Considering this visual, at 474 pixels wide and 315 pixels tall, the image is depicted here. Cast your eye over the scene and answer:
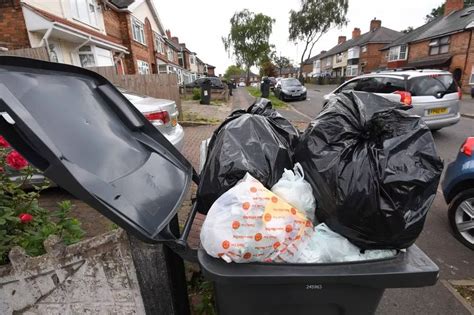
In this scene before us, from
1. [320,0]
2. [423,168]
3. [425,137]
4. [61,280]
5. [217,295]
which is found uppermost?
[320,0]

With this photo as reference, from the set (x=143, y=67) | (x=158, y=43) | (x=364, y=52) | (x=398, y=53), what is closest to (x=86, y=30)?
(x=143, y=67)

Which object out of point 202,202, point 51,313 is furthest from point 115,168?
point 51,313

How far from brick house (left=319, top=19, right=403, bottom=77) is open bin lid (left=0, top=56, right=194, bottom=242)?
145 ft

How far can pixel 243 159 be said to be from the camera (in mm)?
1484

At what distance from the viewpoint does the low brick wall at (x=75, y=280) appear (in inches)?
58.5

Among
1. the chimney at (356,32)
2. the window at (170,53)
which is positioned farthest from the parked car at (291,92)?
the chimney at (356,32)

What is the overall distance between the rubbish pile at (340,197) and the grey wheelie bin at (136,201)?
69 millimetres

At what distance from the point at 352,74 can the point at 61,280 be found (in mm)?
49516

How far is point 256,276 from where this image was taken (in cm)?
106

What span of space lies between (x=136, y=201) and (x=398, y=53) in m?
38.1

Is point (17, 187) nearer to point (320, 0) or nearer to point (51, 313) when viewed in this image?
point (51, 313)

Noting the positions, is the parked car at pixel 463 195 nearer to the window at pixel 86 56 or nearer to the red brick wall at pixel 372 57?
the window at pixel 86 56

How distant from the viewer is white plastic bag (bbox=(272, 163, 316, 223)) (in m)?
1.29

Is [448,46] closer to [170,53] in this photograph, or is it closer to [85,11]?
[85,11]
